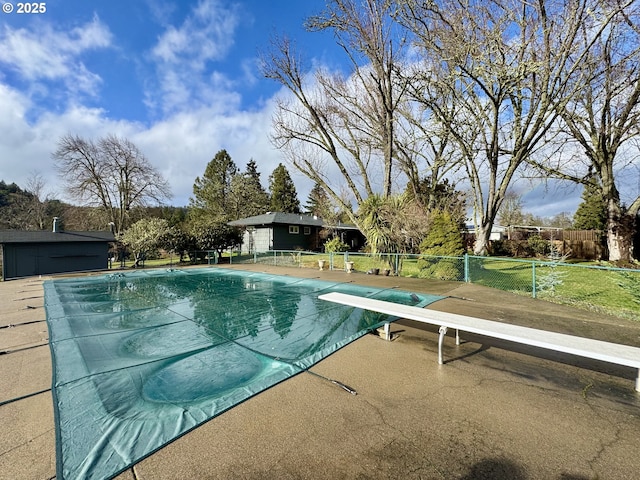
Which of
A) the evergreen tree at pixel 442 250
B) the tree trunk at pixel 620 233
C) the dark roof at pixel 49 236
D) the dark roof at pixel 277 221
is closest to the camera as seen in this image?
the evergreen tree at pixel 442 250

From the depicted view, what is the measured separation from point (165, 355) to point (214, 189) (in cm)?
3244

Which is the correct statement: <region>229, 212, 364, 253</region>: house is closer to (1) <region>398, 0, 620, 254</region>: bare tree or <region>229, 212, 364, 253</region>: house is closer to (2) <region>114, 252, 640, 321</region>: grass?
(2) <region>114, 252, 640, 321</region>: grass

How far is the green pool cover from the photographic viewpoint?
7.50ft

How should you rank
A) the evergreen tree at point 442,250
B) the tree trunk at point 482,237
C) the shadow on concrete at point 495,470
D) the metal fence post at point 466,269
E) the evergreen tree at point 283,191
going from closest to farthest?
the shadow on concrete at point 495,470 → the metal fence post at point 466,269 → the evergreen tree at point 442,250 → the tree trunk at point 482,237 → the evergreen tree at point 283,191

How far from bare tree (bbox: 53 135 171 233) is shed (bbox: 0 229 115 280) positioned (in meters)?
6.03

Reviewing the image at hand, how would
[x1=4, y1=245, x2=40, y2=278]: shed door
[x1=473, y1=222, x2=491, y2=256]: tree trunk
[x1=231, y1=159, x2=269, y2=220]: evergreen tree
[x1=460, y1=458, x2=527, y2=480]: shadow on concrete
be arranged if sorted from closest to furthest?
[x1=460, y1=458, x2=527, y2=480]: shadow on concrete, [x1=473, y1=222, x2=491, y2=256]: tree trunk, [x1=4, y1=245, x2=40, y2=278]: shed door, [x1=231, y1=159, x2=269, y2=220]: evergreen tree

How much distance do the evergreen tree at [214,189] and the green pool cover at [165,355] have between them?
2614cm

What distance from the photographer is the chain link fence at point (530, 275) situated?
6.27 m

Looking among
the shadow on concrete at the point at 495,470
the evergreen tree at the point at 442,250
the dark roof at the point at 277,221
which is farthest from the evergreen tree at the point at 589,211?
the shadow on concrete at the point at 495,470

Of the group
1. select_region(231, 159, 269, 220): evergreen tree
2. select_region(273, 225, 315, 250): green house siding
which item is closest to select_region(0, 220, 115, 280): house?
select_region(273, 225, 315, 250): green house siding

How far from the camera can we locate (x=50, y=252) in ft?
51.3

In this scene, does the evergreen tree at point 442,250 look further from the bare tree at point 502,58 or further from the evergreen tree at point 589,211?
the evergreen tree at point 589,211

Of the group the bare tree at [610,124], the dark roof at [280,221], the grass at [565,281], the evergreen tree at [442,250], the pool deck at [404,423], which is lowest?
the pool deck at [404,423]

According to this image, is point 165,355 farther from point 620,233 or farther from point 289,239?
point 289,239
